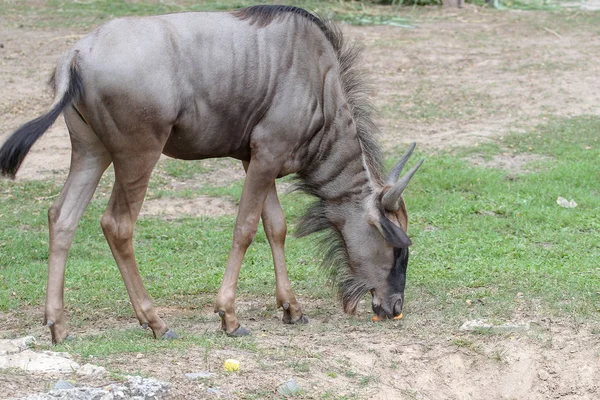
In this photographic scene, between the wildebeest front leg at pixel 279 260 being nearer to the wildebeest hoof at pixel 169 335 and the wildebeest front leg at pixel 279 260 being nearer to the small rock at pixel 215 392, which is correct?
the wildebeest hoof at pixel 169 335

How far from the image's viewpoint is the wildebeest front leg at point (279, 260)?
6.71 metres

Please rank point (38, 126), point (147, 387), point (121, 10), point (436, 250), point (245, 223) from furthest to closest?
point (121, 10) < point (436, 250) < point (245, 223) < point (38, 126) < point (147, 387)

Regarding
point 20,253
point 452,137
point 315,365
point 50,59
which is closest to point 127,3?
point 50,59

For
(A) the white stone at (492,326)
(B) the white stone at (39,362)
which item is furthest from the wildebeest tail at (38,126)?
(A) the white stone at (492,326)

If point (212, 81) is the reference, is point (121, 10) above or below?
below

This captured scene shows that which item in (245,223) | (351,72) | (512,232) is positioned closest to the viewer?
(245,223)

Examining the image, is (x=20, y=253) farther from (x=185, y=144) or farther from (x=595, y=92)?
(x=595, y=92)

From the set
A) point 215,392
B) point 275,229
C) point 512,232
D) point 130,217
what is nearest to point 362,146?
point 275,229

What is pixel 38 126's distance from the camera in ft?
18.6

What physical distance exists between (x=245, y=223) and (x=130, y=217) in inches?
29.7

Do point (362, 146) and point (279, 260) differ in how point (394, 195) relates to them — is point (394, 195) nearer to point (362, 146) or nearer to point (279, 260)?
point (362, 146)

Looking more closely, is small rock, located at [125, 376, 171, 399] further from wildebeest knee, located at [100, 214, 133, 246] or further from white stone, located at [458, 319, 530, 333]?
white stone, located at [458, 319, 530, 333]

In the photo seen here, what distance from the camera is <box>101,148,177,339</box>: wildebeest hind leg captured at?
5887 mm

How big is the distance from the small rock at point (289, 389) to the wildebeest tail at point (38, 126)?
6.64ft
